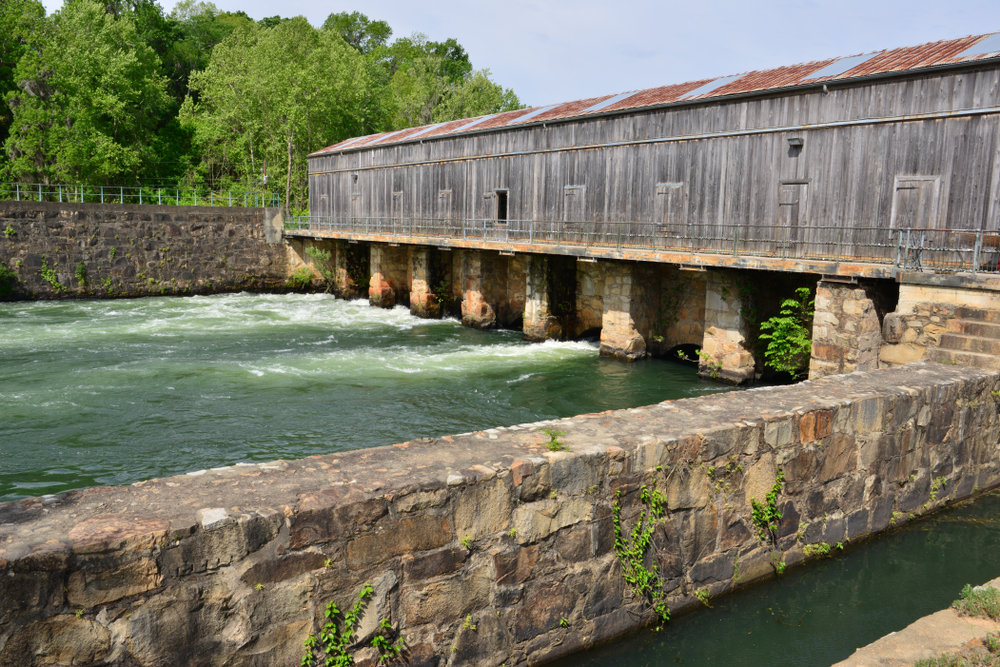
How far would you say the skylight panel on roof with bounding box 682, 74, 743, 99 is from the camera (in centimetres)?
1753

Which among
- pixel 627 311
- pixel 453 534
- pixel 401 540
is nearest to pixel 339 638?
pixel 401 540

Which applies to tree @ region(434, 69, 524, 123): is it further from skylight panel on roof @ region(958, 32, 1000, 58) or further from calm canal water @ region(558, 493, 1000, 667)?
calm canal water @ region(558, 493, 1000, 667)

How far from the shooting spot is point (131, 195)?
34.5 meters

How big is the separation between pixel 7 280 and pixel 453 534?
3005 cm

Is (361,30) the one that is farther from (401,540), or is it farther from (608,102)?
(401,540)

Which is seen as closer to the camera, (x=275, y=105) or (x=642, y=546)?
(x=642, y=546)

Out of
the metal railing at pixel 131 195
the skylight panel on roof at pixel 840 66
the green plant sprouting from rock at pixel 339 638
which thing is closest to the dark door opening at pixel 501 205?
the skylight panel on roof at pixel 840 66

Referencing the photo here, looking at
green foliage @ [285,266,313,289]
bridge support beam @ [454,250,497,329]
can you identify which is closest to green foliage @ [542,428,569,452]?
bridge support beam @ [454,250,497,329]

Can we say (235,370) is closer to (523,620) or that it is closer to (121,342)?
(121,342)

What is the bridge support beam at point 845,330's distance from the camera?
1195 cm

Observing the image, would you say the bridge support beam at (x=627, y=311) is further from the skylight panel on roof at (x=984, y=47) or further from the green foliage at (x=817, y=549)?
the green foliage at (x=817, y=549)

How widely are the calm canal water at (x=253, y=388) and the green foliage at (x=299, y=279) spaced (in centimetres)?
984

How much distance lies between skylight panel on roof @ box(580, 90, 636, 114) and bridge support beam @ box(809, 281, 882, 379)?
9990 mm

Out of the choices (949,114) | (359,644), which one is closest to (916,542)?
(359,644)
